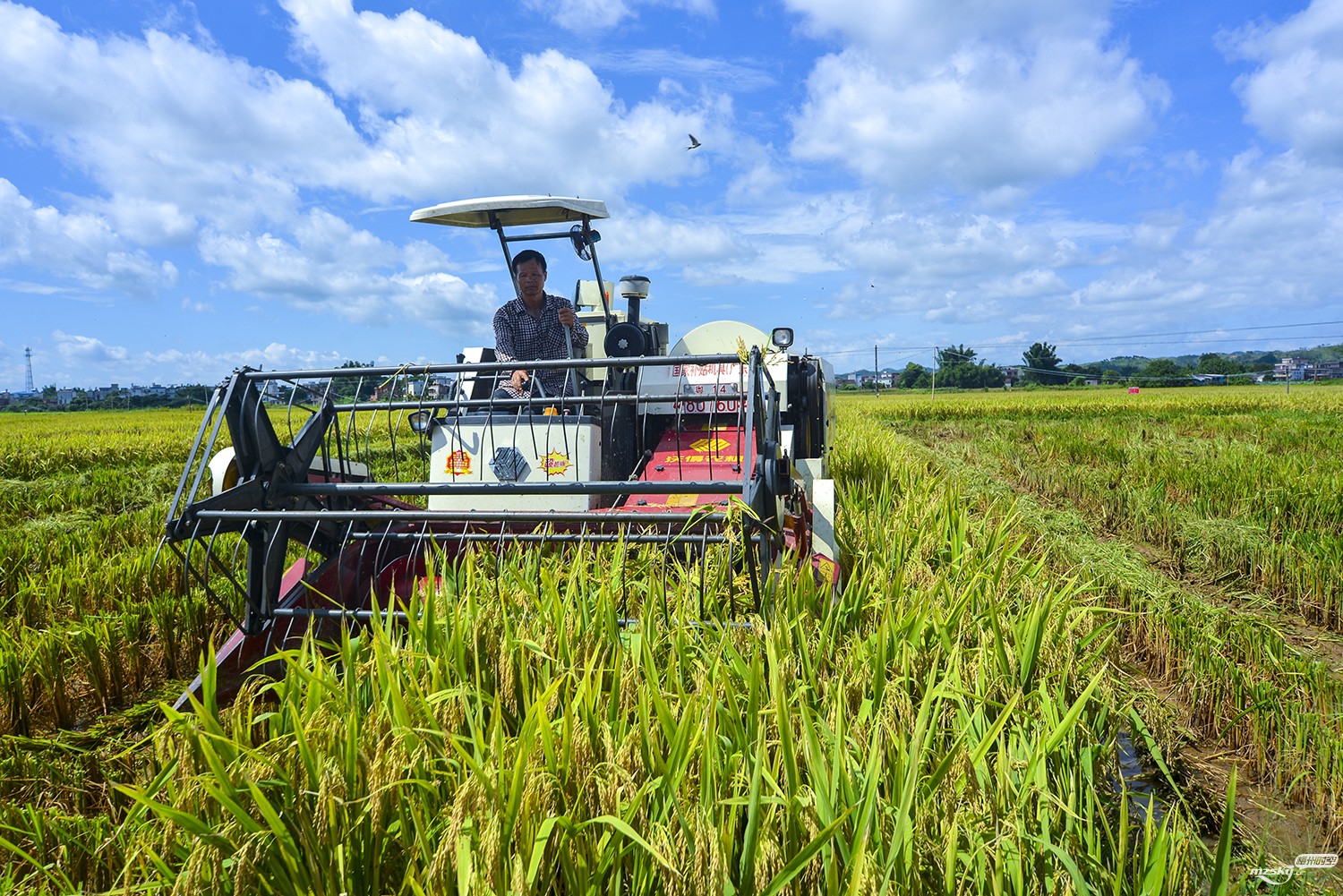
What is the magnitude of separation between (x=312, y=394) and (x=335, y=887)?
2.88m

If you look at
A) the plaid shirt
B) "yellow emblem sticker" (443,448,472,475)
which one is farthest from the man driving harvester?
"yellow emblem sticker" (443,448,472,475)

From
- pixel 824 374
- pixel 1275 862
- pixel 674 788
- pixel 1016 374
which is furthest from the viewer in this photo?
pixel 1016 374

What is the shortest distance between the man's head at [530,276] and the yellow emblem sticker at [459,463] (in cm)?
152

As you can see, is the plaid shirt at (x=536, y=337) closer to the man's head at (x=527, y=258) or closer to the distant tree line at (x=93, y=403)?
the man's head at (x=527, y=258)

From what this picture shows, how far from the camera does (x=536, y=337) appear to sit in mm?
5773

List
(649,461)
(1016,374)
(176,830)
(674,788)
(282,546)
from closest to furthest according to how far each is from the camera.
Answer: (674,788)
(176,830)
(282,546)
(649,461)
(1016,374)

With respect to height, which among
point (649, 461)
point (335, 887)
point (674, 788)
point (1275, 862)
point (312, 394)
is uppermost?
point (312, 394)

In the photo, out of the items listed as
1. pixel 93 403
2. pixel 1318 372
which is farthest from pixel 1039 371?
pixel 93 403

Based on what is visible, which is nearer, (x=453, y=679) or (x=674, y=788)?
(x=674, y=788)

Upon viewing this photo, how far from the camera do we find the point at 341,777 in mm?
1868

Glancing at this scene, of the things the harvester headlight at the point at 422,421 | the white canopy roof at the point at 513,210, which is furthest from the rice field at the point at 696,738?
the white canopy roof at the point at 513,210

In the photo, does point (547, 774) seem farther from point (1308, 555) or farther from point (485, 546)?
point (1308, 555)

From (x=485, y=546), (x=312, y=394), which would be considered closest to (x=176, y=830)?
(x=485, y=546)

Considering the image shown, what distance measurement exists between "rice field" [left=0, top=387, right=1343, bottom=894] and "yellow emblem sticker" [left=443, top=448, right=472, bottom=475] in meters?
1.17
